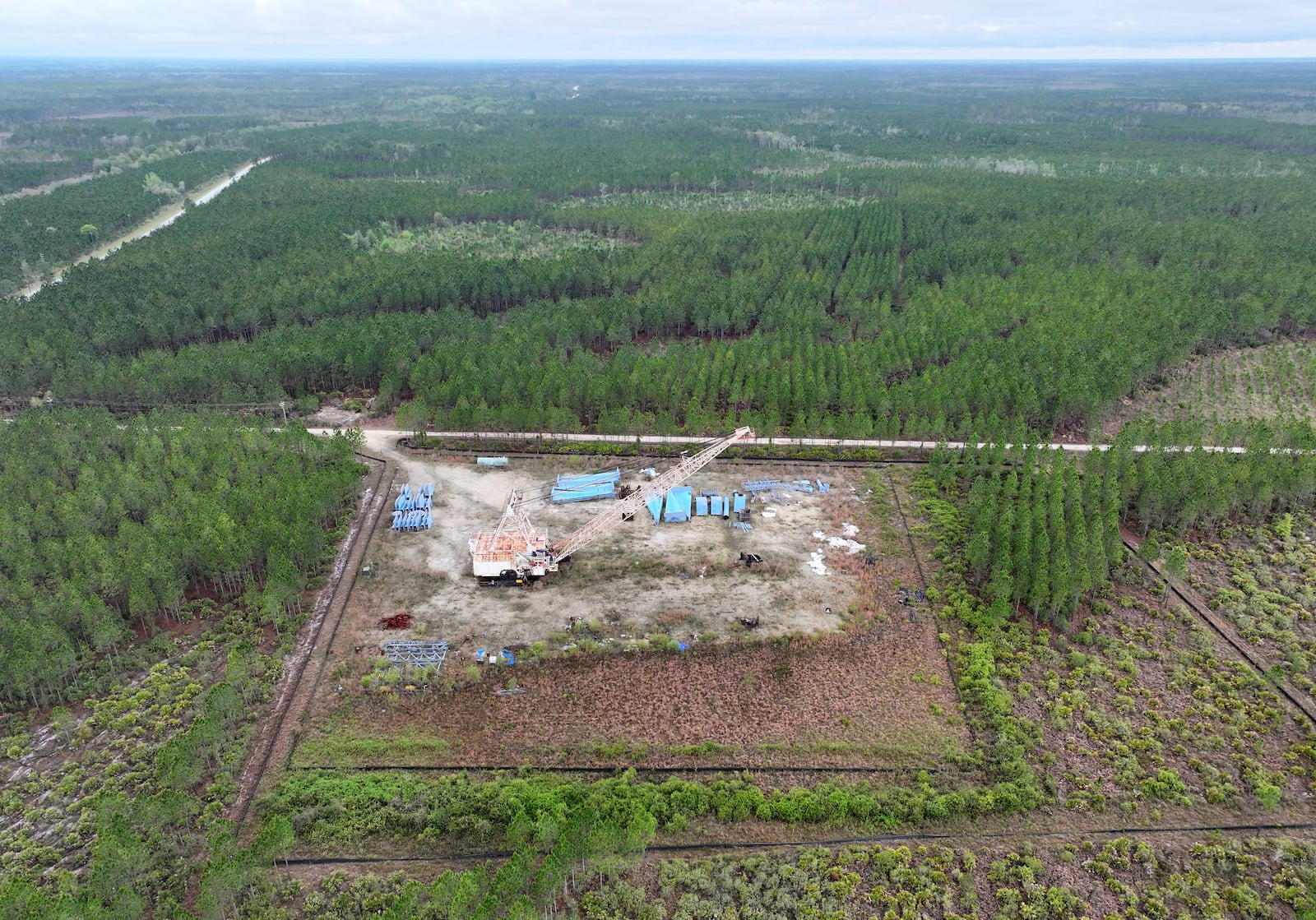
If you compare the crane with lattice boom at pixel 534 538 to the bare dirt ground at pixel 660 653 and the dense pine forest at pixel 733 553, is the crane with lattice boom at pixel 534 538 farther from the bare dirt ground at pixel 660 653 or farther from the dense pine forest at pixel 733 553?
the dense pine forest at pixel 733 553

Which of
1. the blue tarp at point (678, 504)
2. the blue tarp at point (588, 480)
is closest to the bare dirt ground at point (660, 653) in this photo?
the blue tarp at point (678, 504)

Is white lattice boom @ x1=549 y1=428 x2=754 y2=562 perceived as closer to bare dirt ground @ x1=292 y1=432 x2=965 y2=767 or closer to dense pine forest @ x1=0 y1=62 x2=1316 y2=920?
bare dirt ground @ x1=292 y1=432 x2=965 y2=767

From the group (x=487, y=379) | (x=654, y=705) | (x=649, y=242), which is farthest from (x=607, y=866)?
(x=649, y=242)

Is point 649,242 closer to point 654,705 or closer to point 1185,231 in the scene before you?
point 1185,231

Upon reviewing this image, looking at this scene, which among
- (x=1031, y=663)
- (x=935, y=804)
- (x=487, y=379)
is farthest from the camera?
(x=487, y=379)

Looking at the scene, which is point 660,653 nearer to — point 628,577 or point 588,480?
point 628,577

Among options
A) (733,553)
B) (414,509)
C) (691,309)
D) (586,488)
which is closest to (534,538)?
(586,488)
